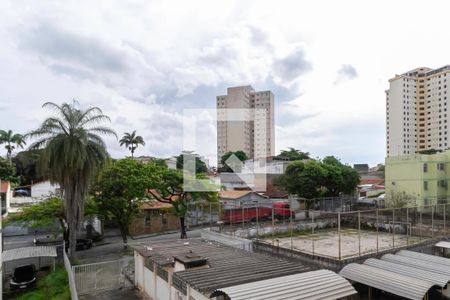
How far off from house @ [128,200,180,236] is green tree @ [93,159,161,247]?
543 cm

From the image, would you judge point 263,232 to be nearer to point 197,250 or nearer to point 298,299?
point 197,250

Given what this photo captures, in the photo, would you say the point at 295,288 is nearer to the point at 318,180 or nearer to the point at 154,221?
the point at 154,221

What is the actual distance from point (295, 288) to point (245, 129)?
52.5m

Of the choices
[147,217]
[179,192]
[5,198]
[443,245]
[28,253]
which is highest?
[179,192]

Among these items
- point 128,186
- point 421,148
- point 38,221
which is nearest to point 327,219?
point 128,186

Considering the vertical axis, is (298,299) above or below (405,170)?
below

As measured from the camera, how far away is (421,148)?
84250 millimetres

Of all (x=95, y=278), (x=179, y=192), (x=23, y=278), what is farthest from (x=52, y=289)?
(x=179, y=192)

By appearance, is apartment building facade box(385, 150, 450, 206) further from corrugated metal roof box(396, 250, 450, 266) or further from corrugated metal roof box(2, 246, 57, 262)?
corrugated metal roof box(2, 246, 57, 262)

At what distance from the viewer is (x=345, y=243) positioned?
18.4 meters

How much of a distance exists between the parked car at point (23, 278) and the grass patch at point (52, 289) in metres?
0.40

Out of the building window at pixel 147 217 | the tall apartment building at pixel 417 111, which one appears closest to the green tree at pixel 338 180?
the building window at pixel 147 217

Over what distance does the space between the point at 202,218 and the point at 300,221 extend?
7451mm

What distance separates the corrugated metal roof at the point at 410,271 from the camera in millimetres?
11328
